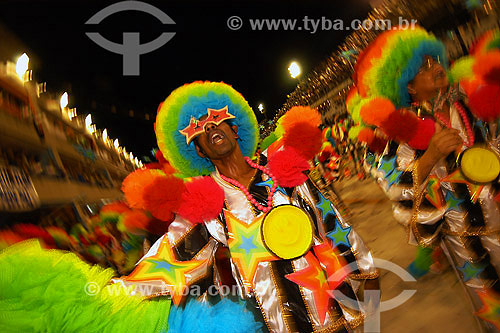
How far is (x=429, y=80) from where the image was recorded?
2.04 m

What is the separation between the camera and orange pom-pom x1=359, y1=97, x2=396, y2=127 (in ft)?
6.93

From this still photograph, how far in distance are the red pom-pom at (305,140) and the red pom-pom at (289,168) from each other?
0.16 ft

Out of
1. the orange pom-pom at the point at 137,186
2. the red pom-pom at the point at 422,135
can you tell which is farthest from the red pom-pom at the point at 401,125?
the orange pom-pom at the point at 137,186

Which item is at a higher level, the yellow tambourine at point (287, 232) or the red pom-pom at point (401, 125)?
the red pom-pom at point (401, 125)

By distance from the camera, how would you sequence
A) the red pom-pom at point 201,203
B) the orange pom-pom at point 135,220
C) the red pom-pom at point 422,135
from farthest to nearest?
the orange pom-pom at point 135,220, the red pom-pom at point 422,135, the red pom-pom at point 201,203

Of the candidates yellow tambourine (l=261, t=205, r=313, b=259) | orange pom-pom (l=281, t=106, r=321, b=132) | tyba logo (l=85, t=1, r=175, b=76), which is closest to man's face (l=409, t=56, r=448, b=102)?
orange pom-pom (l=281, t=106, r=321, b=132)

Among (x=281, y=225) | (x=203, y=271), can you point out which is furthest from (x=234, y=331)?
(x=281, y=225)

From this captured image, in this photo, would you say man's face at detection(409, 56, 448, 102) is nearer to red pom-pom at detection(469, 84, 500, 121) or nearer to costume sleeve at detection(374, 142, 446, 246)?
red pom-pom at detection(469, 84, 500, 121)

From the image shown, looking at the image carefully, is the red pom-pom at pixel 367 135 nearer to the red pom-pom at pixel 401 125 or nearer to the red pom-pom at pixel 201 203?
the red pom-pom at pixel 401 125

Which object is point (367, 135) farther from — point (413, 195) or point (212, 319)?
point (212, 319)

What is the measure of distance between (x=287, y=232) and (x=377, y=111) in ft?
4.00

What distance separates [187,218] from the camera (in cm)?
168

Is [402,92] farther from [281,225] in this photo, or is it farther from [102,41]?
[102,41]

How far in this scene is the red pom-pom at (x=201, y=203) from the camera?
5.46 ft
